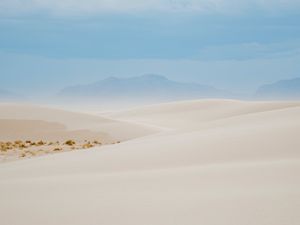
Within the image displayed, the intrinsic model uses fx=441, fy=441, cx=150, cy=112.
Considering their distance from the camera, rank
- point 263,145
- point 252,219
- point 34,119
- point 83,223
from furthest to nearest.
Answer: point 34,119
point 263,145
point 83,223
point 252,219

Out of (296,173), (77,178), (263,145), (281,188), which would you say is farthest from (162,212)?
(263,145)

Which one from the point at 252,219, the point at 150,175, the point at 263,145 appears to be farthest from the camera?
the point at 263,145

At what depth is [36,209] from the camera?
14.8 feet

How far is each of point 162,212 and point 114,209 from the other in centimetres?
51

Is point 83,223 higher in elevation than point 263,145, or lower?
lower

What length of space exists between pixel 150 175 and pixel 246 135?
2946 mm

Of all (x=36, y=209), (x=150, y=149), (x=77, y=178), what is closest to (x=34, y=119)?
(x=150, y=149)

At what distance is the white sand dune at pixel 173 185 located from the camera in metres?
3.98

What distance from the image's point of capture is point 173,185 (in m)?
5.29

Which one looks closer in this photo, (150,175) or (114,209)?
(114,209)

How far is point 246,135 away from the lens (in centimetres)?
845

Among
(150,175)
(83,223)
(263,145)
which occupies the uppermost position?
(263,145)

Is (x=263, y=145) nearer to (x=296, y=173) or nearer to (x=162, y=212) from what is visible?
(x=296, y=173)

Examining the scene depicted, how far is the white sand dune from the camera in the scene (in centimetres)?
398
